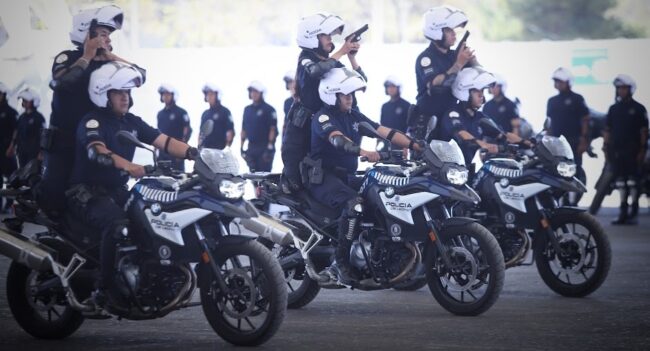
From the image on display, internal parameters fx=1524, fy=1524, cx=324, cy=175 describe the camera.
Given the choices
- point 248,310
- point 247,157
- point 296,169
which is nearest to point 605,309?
point 296,169

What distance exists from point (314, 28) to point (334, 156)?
4.09ft

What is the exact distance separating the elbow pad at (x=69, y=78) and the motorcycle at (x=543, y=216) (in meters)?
3.61

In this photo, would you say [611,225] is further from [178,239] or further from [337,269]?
[178,239]

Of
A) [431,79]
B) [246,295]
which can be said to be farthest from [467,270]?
[431,79]

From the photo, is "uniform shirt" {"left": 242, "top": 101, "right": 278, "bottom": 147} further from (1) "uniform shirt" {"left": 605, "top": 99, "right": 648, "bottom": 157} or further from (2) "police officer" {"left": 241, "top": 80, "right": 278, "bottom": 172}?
(1) "uniform shirt" {"left": 605, "top": 99, "right": 648, "bottom": 157}

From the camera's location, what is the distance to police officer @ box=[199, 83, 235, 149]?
78.7 feet

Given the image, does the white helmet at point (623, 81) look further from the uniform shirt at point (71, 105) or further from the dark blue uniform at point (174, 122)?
the uniform shirt at point (71, 105)

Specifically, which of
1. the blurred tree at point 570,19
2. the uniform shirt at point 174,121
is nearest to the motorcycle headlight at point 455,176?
the blurred tree at point 570,19

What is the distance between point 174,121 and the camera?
2445 cm

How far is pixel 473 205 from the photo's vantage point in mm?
12375

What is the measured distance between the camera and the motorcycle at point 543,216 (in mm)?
11711

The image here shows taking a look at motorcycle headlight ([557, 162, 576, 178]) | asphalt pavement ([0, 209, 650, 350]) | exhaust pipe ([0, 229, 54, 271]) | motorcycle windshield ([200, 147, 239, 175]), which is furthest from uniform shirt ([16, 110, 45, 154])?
motorcycle windshield ([200, 147, 239, 175])

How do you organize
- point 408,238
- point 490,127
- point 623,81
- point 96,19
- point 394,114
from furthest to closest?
1. point 394,114
2. point 623,81
3. point 490,127
4. point 408,238
5. point 96,19

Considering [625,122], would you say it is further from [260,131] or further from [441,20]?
[441,20]
